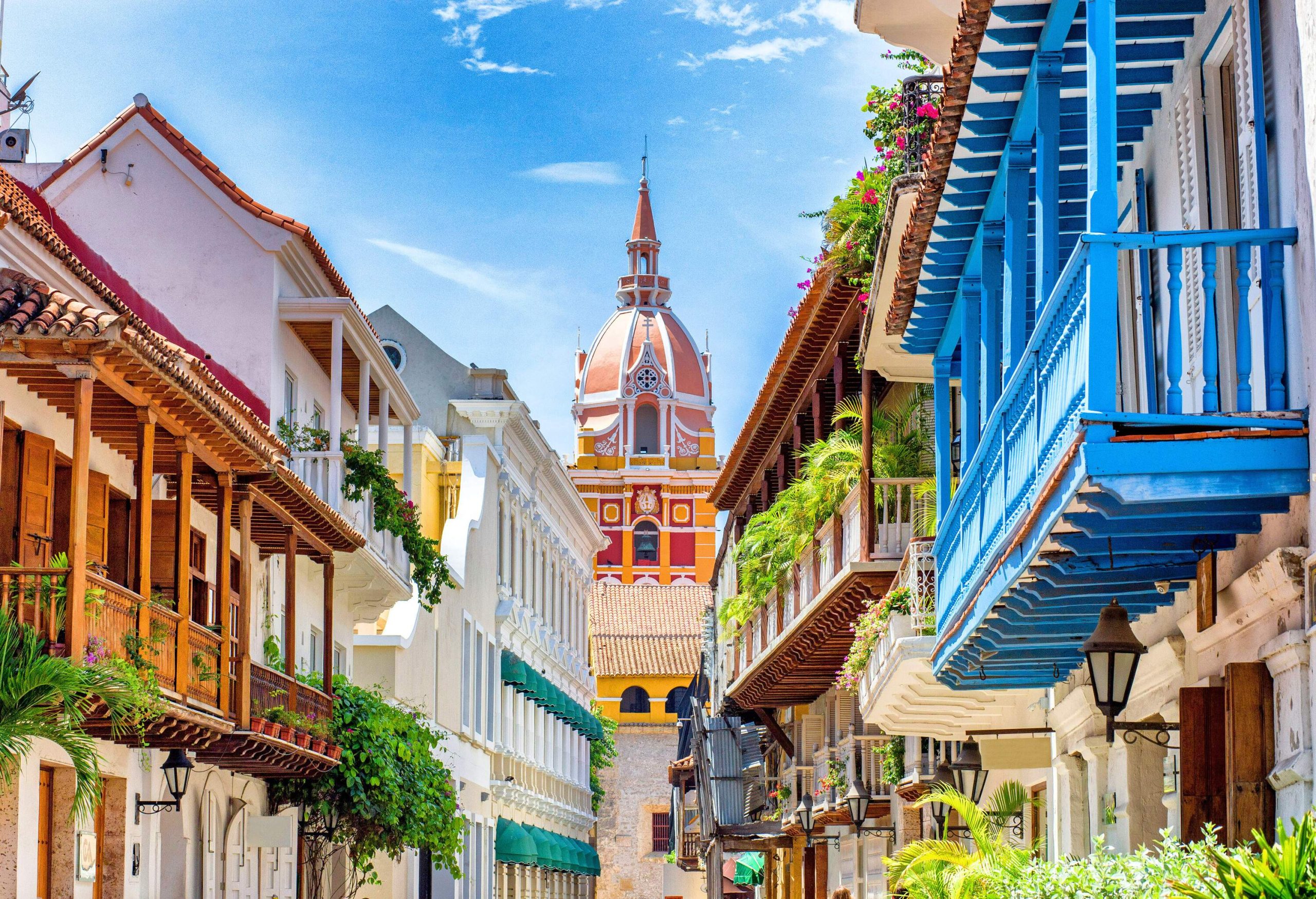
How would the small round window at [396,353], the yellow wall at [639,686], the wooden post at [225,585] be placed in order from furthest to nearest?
the yellow wall at [639,686] < the small round window at [396,353] < the wooden post at [225,585]

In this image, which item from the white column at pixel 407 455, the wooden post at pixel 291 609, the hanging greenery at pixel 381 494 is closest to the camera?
the wooden post at pixel 291 609

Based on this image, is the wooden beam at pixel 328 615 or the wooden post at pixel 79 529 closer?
the wooden post at pixel 79 529

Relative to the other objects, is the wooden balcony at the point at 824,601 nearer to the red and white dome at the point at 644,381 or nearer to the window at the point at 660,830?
the window at the point at 660,830

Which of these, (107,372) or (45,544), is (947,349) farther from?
(45,544)

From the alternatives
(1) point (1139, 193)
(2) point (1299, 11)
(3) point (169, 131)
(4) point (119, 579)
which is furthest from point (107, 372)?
(3) point (169, 131)

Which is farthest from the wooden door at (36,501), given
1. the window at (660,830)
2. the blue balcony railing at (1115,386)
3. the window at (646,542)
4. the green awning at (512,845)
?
A: the window at (646,542)

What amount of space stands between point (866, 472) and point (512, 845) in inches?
990

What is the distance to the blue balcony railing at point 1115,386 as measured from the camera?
7.22 m

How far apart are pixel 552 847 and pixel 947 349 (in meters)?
34.3

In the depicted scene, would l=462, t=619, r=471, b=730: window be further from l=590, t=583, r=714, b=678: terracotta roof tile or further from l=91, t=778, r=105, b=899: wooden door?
l=590, t=583, r=714, b=678: terracotta roof tile

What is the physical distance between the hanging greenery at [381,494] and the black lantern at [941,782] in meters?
7.73

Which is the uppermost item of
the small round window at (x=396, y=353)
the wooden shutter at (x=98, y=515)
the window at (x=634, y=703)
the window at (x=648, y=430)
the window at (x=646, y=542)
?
the window at (x=648, y=430)

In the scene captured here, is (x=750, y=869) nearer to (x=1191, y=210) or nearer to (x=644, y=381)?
(x=1191, y=210)

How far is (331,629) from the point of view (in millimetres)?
22156
